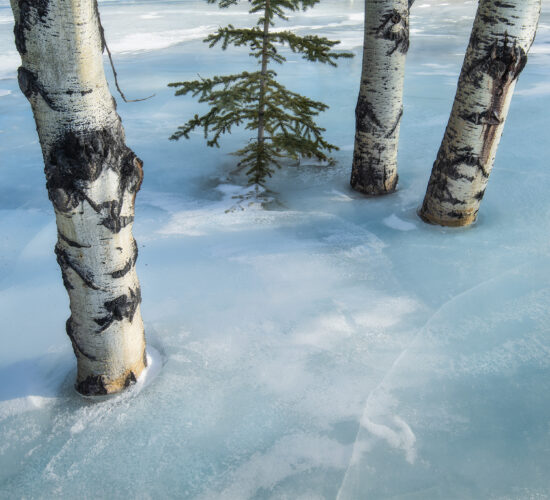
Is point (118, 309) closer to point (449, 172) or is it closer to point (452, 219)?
point (449, 172)

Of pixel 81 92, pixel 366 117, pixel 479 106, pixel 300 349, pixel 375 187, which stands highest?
pixel 81 92

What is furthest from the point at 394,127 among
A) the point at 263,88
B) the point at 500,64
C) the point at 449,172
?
the point at 263,88

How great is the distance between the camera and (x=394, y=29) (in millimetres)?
5328

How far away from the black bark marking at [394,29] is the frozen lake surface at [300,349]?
1.89 metres

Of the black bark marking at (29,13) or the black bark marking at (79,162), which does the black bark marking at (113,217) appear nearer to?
the black bark marking at (79,162)

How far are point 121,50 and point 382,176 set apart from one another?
14.5 metres

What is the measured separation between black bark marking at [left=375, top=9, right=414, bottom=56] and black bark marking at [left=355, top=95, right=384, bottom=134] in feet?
2.04

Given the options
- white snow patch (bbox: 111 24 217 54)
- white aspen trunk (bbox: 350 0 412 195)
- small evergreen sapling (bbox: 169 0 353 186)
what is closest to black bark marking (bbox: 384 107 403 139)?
white aspen trunk (bbox: 350 0 412 195)

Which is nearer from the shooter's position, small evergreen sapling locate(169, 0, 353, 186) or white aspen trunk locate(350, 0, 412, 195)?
white aspen trunk locate(350, 0, 412, 195)

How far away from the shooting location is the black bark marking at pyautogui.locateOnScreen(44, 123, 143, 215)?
2441 millimetres

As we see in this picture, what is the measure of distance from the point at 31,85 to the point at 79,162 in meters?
0.41

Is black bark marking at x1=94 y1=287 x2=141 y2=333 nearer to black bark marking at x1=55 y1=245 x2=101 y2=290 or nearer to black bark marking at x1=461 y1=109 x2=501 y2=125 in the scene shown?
black bark marking at x1=55 y1=245 x2=101 y2=290

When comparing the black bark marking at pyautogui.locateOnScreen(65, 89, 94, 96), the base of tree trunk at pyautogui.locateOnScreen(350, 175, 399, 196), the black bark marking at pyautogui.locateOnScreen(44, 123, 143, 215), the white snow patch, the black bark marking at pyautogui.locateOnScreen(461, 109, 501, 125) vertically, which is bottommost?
the base of tree trunk at pyautogui.locateOnScreen(350, 175, 399, 196)

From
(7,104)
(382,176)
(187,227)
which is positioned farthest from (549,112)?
(7,104)
